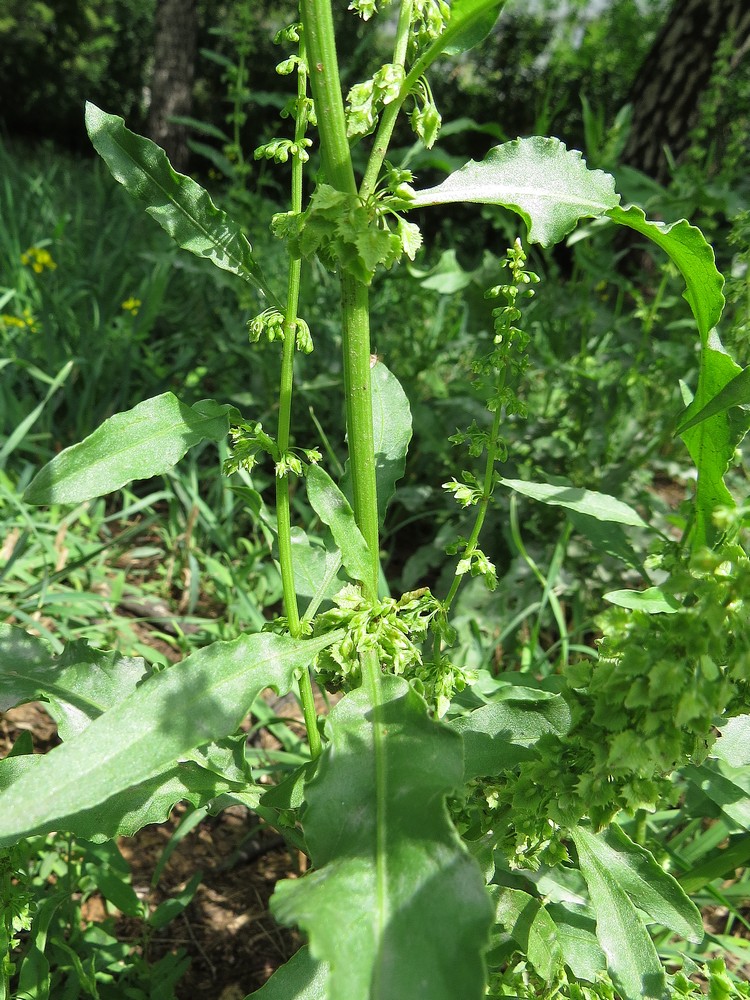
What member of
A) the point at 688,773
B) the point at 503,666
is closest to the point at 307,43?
the point at 688,773

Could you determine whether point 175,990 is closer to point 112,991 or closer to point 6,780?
point 112,991

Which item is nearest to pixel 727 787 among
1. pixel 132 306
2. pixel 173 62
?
pixel 132 306

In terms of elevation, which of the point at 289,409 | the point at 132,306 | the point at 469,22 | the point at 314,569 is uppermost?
the point at 469,22

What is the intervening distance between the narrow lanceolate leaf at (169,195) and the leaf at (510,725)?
688 millimetres

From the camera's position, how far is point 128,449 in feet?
3.31

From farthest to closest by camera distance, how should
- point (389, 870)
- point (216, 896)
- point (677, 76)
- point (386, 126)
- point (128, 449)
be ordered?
point (677, 76)
point (216, 896)
point (128, 449)
point (386, 126)
point (389, 870)

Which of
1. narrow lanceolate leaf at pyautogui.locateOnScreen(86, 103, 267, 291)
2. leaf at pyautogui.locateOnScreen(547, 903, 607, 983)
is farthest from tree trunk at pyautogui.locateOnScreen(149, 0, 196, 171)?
leaf at pyautogui.locateOnScreen(547, 903, 607, 983)

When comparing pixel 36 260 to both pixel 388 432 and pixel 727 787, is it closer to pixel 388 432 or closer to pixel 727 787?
pixel 388 432

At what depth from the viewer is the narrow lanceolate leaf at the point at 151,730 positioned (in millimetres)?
765

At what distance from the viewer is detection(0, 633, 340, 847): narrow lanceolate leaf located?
765 millimetres

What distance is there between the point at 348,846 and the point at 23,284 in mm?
3312

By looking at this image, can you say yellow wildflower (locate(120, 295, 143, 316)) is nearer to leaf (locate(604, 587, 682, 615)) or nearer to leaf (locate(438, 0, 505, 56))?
leaf (locate(438, 0, 505, 56))

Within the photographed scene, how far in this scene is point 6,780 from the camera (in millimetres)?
1080

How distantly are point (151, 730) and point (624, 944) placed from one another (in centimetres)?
70
